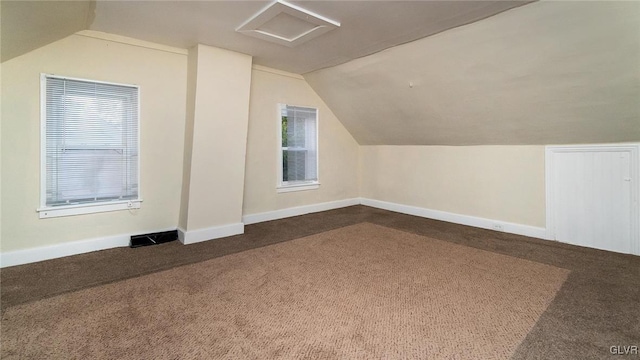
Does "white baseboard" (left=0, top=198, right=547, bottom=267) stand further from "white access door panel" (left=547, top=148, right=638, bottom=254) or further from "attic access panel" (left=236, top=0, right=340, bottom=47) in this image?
"attic access panel" (left=236, top=0, right=340, bottom=47)

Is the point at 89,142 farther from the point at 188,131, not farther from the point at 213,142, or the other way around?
the point at 213,142

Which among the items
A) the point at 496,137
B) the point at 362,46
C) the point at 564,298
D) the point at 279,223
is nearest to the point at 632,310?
the point at 564,298

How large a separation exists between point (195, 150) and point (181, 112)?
610mm

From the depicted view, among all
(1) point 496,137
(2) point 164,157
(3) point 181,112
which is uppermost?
(3) point 181,112

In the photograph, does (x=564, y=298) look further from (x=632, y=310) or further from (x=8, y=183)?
(x=8, y=183)

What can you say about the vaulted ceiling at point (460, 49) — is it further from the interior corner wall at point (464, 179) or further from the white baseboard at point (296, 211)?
the white baseboard at point (296, 211)

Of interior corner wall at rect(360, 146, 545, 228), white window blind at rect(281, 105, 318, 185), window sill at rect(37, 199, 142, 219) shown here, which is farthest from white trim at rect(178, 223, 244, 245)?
interior corner wall at rect(360, 146, 545, 228)

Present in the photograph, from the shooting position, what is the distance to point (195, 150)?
3438mm

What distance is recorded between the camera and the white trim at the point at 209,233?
3467mm

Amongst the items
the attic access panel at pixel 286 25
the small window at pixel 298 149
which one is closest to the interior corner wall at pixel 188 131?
the attic access panel at pixel 286 25

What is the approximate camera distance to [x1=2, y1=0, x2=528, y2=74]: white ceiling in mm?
2346

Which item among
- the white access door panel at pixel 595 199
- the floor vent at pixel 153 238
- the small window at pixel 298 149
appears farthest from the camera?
the small window at pixel 298 149

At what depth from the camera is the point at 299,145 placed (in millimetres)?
4992

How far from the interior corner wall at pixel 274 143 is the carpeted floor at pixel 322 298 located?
109 centimetres
